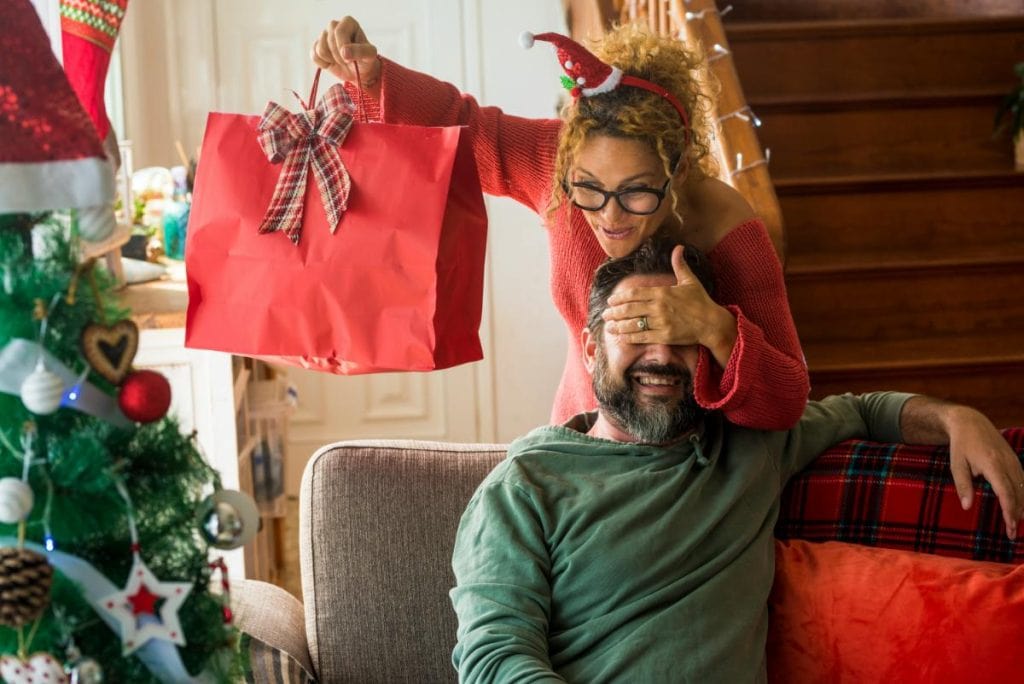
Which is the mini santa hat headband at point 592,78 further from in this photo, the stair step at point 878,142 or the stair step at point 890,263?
the stair step at point 878,142

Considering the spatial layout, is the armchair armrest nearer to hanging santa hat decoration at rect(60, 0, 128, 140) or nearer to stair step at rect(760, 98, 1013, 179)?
hanging santa hat decoration at rect(60, 0, 128, 140)

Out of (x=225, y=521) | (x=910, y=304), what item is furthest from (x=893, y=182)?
(x=225, y=521)

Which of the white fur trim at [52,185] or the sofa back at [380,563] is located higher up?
the white fur trim at [52,185]

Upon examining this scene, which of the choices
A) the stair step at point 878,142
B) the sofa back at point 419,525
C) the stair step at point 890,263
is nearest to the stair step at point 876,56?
the stair step at point 878,142

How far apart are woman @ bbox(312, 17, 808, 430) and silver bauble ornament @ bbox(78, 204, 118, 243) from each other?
55 centimetres

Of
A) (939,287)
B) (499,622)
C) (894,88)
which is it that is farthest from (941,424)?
(894,88)

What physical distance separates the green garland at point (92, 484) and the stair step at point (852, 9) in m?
3.66

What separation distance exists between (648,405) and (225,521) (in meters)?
0.79

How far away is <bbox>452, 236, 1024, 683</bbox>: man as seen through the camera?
5.06 feet

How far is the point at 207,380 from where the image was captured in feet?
8.71

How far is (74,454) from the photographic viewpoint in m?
0.95

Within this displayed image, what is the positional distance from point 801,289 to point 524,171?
1793mm

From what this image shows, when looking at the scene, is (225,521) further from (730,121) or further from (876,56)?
(876,56)

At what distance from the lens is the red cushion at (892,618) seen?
1560mm
